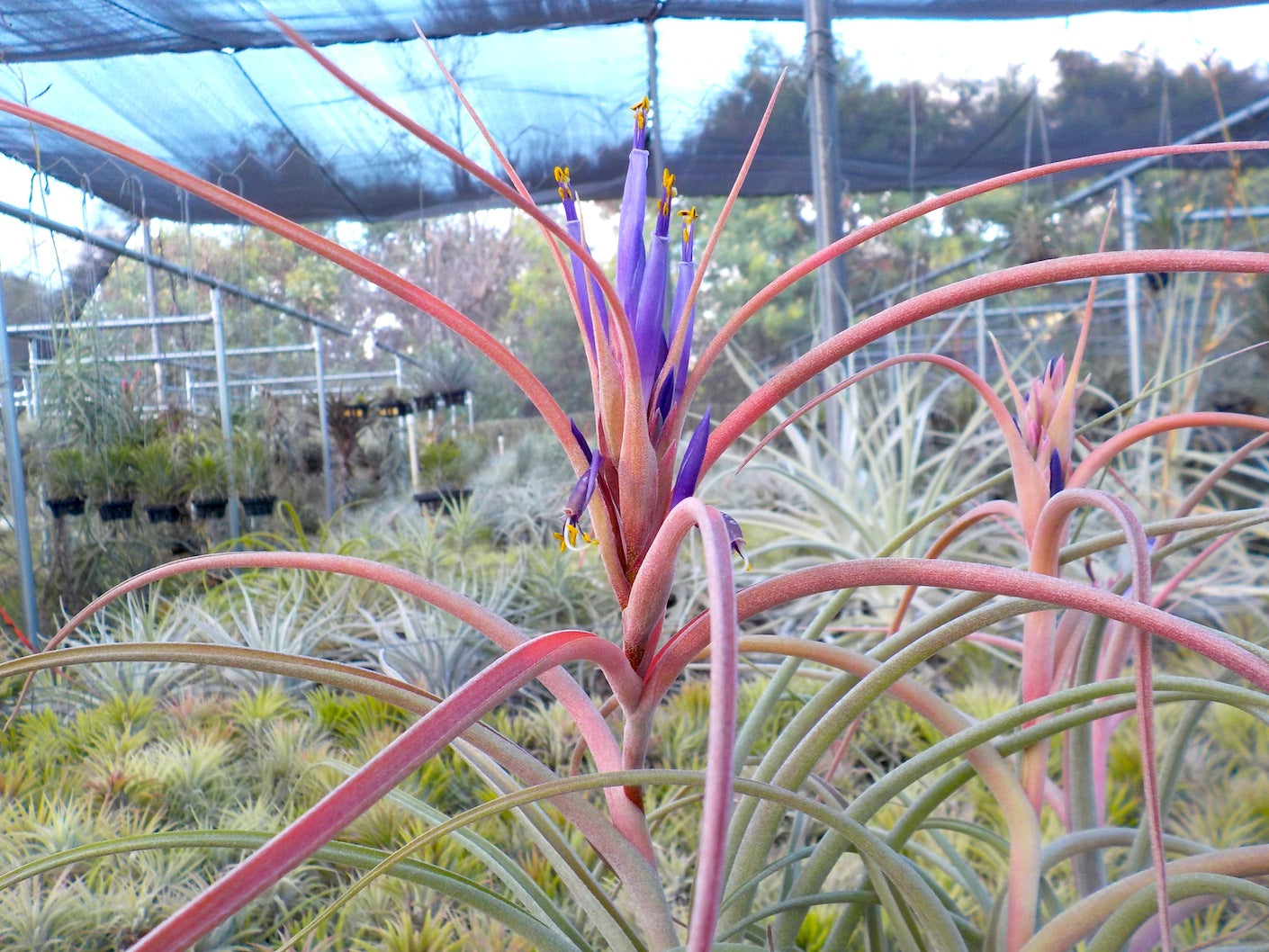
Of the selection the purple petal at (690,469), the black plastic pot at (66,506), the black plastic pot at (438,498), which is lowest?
the black plastic pot at (438,498)

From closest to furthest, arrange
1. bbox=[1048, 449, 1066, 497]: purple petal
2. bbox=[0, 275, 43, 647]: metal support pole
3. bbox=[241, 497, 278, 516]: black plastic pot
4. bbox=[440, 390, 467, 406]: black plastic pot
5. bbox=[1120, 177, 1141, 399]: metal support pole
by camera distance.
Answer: bbox=[1048, 449, 1066, 497]: purple petal < bbox=[0, 275, 43, 647]: metal support pole < bbox=[241, 497, 278, 516]: black plastic pot < bbox=[440, 390, 467, 406]: black plastic pot < bbox=[1120, 177, 1141, 399]: metal support pole

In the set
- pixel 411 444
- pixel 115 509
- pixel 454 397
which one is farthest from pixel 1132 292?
pixel 115 509

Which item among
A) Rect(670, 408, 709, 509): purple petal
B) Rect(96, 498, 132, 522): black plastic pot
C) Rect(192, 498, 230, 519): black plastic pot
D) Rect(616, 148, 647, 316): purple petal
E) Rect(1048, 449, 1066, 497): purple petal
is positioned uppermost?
Rect(616, 148, 647, 316): purple petal

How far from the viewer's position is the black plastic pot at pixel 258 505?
132 cm

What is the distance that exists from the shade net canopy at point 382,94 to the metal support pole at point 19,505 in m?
0.34

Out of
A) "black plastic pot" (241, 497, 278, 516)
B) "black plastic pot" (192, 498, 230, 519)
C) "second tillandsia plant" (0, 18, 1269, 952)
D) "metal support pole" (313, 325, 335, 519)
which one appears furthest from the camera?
"metal support pole" (313, 325, 335, 519)

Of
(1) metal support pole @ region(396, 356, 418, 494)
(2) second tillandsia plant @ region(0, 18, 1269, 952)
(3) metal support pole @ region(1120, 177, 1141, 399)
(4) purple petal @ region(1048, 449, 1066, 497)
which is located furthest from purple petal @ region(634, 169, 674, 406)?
(3) metal support pole @ region(1120, 177, 1141, 399)

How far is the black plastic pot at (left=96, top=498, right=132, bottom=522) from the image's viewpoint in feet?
3.54

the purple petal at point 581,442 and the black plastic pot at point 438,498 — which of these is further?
the black plastic pot at point 438,498

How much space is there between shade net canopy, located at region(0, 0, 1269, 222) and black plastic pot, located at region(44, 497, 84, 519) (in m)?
0.46

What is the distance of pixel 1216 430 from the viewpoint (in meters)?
2.08

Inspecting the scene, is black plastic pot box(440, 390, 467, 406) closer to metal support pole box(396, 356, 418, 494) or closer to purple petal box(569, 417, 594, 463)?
metal support pole box(396, 356, 418, 494)

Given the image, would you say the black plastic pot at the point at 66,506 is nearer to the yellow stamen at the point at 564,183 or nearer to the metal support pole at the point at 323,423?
the metal support pole at the point at 323,423

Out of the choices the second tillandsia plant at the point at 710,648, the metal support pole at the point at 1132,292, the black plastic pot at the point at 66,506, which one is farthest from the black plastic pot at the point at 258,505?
the metal support pole at the point at 1132,292
